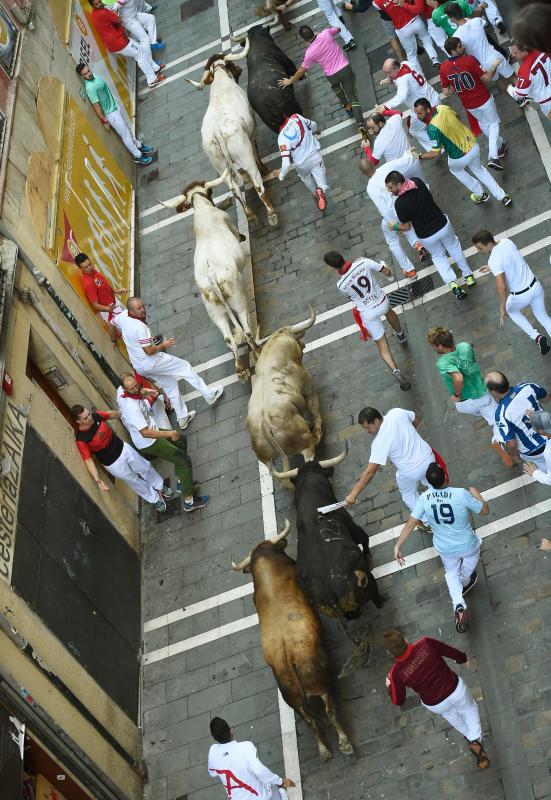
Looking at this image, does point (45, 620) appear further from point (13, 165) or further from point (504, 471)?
point (13, 165)

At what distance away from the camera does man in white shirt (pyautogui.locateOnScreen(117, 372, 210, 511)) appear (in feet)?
48.3

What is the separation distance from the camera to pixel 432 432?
1382cm

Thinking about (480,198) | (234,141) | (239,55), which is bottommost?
(480,198)

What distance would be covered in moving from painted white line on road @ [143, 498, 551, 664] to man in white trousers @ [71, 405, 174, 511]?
Answer: 2.21 metres

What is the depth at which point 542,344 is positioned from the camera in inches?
531

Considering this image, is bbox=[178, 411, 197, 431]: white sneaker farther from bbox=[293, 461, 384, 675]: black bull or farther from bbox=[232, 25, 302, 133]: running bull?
bbox=[232, 25, 302, 133]: running bull

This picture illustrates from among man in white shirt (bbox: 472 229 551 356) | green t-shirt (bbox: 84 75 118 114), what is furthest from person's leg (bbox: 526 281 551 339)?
green t-shirt (bbox: 84 75 118 114)

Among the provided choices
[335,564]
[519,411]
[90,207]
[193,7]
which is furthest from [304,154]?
[193,7]

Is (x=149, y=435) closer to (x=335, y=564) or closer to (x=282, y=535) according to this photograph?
(x=282, y=535)

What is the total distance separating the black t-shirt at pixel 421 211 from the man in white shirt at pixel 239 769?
267 inches

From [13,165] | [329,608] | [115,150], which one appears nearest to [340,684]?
[329,608]

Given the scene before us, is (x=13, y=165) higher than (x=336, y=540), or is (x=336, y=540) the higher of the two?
(x=13, y=165)

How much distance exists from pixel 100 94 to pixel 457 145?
7810 mm

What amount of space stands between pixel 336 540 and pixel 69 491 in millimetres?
3679
